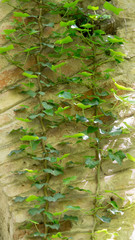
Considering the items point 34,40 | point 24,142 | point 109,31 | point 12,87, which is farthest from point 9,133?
point 109,31

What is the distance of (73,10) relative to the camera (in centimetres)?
135

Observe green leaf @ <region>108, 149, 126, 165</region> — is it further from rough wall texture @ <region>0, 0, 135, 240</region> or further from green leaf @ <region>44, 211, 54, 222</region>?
green leaf @ <region>44, 211, 54, 222</region>

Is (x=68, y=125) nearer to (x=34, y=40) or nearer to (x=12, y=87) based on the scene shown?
(x=12, y=87)

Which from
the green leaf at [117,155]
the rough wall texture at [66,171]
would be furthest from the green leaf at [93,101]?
A: the green leaf at [117,155]

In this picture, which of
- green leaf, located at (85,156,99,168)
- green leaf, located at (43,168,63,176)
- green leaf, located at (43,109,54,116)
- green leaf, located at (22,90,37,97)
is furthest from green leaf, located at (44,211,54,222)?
green leaf, located at (22,90,37,97)

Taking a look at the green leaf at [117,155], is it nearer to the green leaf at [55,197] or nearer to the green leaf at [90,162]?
the green leaf at [90,162]

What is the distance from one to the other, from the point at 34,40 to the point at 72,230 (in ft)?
Answer: 3.31

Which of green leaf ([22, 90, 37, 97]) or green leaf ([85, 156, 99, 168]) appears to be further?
green leaf ([22, 90, 37, 97])

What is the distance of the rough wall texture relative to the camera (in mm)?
1237

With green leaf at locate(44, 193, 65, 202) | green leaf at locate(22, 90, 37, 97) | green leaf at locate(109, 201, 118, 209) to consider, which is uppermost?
green leaf at locate(22, 90, 37, 97)

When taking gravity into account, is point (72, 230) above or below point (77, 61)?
below

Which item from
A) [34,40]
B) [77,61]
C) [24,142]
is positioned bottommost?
[24,142]

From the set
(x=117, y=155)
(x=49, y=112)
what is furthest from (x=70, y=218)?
(x=49, y=112)

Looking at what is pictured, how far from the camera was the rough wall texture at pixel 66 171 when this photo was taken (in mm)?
1237
